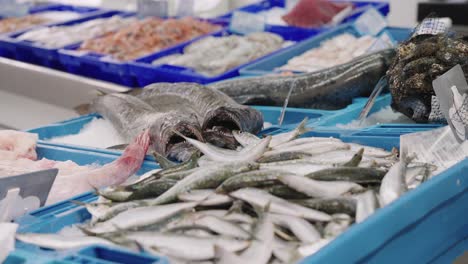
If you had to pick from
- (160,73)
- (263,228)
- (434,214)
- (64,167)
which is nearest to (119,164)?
(64,167)

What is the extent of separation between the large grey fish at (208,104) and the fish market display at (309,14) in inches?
86.9

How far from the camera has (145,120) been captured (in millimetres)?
3096

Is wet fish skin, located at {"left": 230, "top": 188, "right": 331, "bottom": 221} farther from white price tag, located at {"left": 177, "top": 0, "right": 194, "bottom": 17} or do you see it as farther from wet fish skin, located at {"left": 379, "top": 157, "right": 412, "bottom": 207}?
white price tag, located at {"left": 177, "top": 0, "right": 194, "bottom": 17}

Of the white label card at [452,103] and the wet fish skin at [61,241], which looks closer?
the wet fish skin at [61,241]

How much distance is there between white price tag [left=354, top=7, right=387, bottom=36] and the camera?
5.14 metres

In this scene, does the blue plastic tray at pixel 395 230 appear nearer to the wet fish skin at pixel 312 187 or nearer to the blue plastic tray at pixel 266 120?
the wet fish skin at pixel 312 187

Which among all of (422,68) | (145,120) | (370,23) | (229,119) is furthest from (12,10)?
(422,68)

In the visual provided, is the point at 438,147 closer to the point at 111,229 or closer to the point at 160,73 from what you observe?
the point at 111,229

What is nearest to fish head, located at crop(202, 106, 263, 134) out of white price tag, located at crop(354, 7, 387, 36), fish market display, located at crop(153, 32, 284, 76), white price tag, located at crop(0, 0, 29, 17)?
fish market display, located at crop(153, 32, 284, 76)

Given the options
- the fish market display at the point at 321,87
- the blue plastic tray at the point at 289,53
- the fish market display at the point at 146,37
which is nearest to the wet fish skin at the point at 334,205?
the fish market display at the point at 321,87

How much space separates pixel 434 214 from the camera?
2.20 meters

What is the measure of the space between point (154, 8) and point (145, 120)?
3250mm

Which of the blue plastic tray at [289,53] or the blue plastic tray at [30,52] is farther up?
the blue plastic tray at [289,53]

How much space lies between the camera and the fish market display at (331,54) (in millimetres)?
4543
